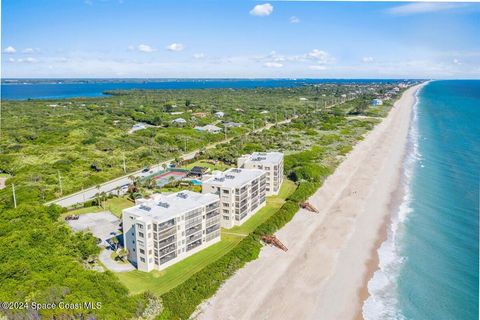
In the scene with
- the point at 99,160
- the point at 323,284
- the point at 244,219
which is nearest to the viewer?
the point at 323,284

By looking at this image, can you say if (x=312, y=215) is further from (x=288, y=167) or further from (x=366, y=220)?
(x=288, y=167)

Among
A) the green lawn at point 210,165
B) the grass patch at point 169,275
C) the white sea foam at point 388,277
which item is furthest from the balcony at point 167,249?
the green lawn at point 210,165

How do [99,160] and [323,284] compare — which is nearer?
[323,284]

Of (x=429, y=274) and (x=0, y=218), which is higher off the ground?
(x=0, y=218)

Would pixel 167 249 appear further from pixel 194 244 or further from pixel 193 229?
pixel 194 244

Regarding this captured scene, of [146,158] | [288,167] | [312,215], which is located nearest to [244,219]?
[312,215]

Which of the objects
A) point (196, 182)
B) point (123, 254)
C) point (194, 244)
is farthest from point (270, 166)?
point (123, 254)

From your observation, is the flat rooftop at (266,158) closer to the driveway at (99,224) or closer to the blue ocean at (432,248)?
the blue ocean at (432,248)

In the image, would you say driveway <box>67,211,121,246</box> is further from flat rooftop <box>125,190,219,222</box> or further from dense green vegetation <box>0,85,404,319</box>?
flat rooftop <box>125,190,219,222</box>
